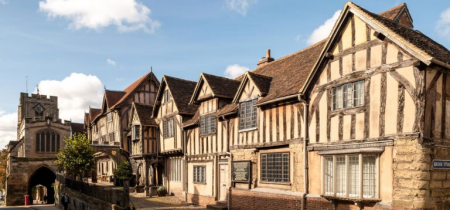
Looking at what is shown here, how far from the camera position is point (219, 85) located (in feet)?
69.1

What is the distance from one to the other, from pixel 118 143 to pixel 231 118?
896 inches

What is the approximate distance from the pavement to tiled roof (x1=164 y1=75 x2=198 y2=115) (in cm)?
582

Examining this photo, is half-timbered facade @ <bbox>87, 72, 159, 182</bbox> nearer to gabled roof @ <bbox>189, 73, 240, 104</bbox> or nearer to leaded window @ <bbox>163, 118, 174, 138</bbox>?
leaded window @ <bbox>163, 118, 174, 138</bbox>

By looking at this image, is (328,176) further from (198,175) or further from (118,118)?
(118,118)

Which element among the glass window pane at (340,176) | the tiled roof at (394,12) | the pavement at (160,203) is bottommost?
the pavement at (160,203)

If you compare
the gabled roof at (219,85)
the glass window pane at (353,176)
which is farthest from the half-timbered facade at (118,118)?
the glass window pane at (353,176)

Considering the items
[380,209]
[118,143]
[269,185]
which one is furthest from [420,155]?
[118,143]

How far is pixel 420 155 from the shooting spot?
10297 millimetres

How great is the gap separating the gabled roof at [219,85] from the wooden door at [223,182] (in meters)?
4.01

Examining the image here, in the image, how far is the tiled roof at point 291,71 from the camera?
15578mm

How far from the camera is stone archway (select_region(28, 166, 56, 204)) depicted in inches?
1606

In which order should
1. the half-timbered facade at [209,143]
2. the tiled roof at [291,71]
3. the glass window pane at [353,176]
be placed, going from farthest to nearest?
the half-timbered facade at [209,143], the tiled roof at [291,71], the glass window pane at [353,176]

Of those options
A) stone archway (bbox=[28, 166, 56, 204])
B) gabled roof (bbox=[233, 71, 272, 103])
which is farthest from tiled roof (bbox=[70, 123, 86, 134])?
gabled roof (bbox=[233, 71, 272, 103])

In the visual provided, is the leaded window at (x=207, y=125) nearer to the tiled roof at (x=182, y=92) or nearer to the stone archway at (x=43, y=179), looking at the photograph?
the tiled roof at (x=182, y=92)
